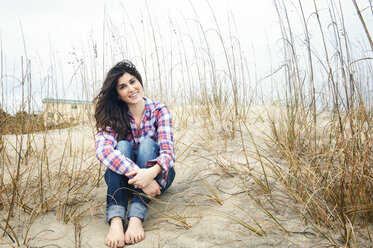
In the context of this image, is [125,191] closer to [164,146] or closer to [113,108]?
[164,146]

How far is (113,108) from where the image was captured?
5.46 ft

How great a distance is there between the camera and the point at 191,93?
3045 mm

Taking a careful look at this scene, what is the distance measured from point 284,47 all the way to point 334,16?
2.04 feet

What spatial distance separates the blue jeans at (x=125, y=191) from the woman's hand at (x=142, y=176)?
0.15ft

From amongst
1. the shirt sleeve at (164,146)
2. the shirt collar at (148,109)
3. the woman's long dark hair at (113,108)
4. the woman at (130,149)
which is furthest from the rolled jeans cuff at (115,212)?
the shirt collar at (148,109)

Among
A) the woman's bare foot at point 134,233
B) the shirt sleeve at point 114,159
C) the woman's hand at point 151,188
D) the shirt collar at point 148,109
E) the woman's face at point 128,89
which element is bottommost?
the woman's bare foot at point 134,233

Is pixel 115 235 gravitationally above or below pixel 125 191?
below

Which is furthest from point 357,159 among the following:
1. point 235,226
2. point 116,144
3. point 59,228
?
point 59,228

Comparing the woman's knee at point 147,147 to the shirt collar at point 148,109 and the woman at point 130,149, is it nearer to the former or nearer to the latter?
the woman at point 130,149

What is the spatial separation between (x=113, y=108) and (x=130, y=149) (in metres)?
0.28

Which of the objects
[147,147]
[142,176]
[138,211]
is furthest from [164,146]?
[138,211]

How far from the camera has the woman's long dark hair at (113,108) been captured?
1.63 metres

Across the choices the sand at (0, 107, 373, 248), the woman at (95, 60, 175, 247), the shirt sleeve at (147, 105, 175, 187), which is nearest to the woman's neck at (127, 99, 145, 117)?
the woman at (95, 60, 175, 247)

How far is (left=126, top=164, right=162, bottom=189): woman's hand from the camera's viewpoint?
1404 millimetres
